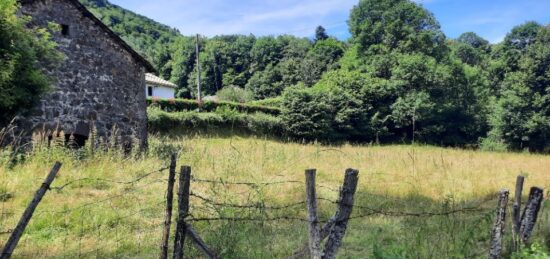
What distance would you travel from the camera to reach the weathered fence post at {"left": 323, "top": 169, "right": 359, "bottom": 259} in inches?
107

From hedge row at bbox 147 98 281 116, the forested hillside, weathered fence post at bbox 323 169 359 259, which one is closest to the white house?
hedge row at bbox 147 98 281 116

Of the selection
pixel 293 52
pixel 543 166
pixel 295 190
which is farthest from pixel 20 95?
pixel 293 52

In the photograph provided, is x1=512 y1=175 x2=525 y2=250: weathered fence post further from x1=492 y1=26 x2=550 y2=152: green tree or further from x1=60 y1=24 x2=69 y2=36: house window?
x1=492 y1=26 x2=550 y2=152: green tree

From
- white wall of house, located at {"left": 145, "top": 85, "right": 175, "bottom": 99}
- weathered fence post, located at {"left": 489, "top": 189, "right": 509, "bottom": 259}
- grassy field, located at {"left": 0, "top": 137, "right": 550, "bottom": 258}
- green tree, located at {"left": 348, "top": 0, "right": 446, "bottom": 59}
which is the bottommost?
grassy field, located at {"left": 0, "top": 137, "right": 550, "bottom": 258}

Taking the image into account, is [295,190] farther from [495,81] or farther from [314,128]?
[495,81]

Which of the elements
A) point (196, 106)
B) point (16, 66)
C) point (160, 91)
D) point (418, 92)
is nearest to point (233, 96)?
point (160, 91)

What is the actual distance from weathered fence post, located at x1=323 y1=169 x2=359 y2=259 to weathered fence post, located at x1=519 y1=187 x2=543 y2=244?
7.21ft

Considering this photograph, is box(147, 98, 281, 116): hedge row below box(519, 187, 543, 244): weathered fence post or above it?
above

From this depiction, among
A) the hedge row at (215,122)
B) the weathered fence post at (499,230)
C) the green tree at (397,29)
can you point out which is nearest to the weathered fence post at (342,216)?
the weathered fence post at (499,230)

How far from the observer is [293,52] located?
69438mm

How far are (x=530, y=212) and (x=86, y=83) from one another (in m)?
11.4

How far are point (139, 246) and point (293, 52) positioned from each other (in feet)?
218

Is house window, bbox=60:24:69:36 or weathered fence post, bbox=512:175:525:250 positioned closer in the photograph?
weathered fence post, bbox=512:175:525:250

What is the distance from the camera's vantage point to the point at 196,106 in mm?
26219
